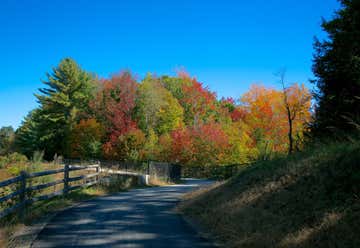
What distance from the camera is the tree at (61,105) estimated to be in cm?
5172

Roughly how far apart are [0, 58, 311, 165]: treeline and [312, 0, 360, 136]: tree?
14.8 m

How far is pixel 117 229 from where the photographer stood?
711 centimetres

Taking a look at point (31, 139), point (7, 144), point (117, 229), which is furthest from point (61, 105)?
point (117, 229)

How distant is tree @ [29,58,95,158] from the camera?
5172cm

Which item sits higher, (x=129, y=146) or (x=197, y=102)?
(x=197, y=102)

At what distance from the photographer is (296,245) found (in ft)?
16.3

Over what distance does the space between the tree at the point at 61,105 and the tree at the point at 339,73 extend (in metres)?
39.8

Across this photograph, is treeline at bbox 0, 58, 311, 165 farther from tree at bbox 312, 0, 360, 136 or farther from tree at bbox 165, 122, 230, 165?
tree at bbox 312, 0, 360, 136

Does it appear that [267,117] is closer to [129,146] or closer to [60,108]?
[129,146]

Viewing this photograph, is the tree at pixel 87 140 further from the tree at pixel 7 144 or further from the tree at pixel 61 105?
the tree at pixel 7 144

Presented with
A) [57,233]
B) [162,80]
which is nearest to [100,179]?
[57,233]

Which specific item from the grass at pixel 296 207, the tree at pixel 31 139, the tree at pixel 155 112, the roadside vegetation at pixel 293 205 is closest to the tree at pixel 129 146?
the tree at pixel 155 112

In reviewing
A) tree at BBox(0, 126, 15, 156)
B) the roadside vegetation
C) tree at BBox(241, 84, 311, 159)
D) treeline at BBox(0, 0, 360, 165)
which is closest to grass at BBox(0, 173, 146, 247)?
the roadside vegetation

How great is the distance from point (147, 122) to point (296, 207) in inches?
1537
